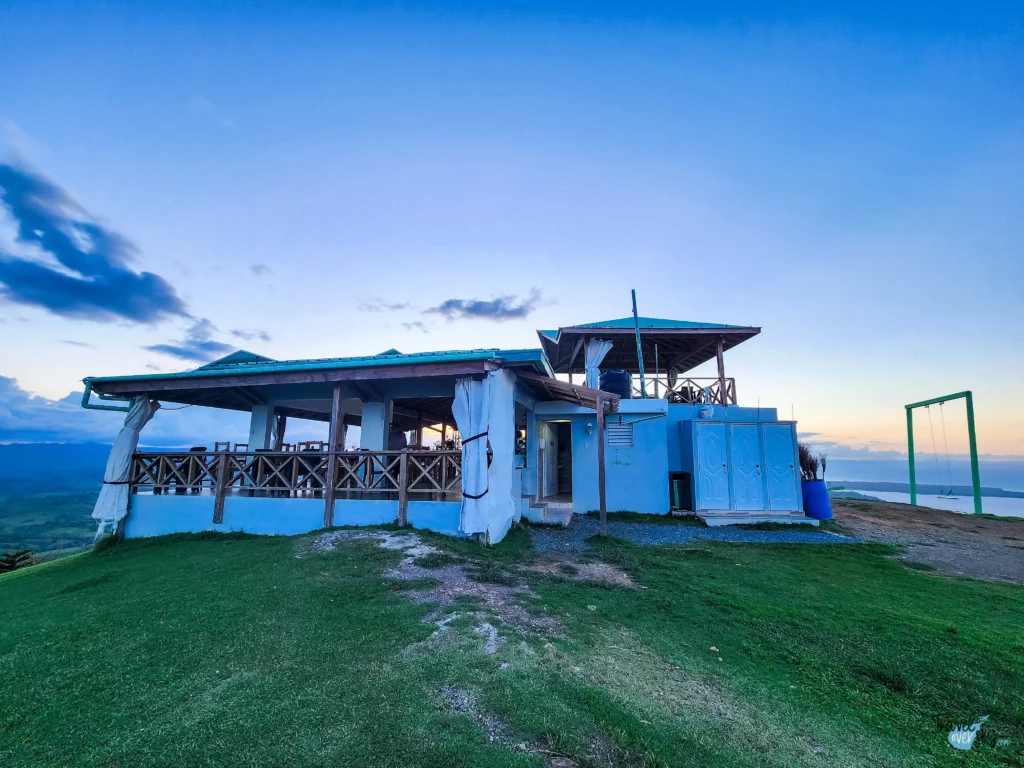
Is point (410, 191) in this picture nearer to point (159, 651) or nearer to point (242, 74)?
point (242, 74)

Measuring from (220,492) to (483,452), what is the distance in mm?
5474

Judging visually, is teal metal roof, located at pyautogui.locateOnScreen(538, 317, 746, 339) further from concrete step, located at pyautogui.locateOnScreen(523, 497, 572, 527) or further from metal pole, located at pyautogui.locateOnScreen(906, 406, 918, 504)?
metal pole, located at pyautogui.locateOnScreen(906, 406, 918, 504)

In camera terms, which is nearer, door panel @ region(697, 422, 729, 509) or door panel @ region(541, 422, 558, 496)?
door panel @ region(697, 422, 729, 509)

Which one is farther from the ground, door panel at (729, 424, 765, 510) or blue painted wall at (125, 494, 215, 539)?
door panel at (729, 424, 765, 510)

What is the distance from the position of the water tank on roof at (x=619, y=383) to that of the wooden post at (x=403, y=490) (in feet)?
24.2

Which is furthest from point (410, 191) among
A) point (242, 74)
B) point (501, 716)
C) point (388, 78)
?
point (501, 716)

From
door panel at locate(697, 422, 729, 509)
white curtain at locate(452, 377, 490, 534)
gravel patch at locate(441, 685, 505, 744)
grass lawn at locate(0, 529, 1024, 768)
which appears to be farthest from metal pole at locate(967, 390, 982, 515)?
gravel patch at locate(441, 685, 505, 744)

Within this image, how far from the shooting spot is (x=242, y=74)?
883 cm

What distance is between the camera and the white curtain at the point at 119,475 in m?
8.34

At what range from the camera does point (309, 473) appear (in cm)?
820

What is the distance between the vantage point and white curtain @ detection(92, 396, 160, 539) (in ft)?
27.4

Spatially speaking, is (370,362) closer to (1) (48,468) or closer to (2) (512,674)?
(2) (512,674)

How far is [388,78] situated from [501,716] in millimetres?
10948

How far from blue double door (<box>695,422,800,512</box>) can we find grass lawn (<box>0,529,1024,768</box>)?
513 centimetres
